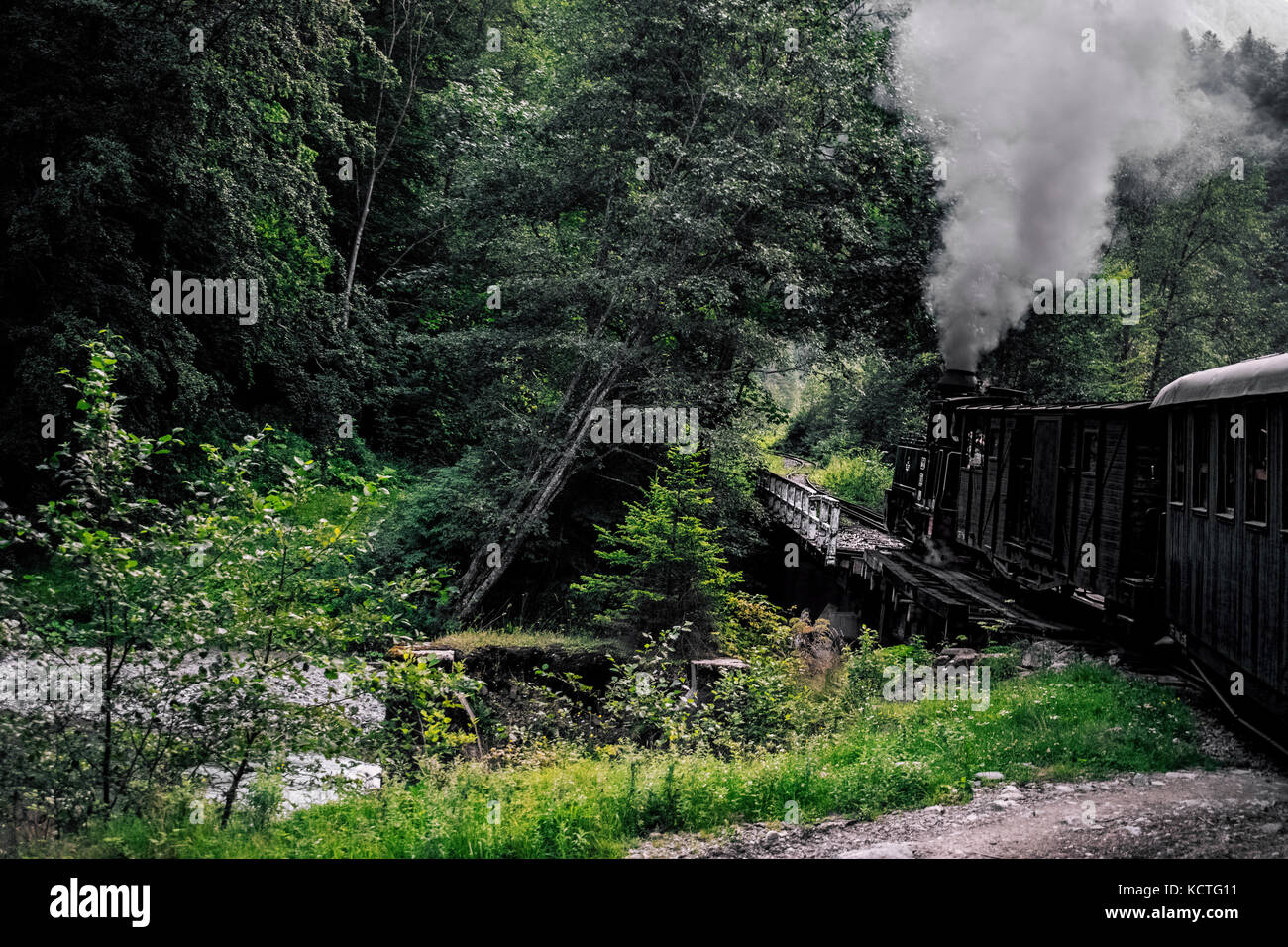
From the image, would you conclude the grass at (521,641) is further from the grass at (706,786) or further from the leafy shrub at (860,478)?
the leafy shrub at (860,478)

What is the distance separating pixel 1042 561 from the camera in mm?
13336

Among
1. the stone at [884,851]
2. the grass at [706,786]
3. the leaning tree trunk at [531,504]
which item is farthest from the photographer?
the leaning tree trunk at [531,504]

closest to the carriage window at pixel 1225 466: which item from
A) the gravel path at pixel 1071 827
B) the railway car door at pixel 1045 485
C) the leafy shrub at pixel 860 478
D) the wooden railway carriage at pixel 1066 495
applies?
the wooden railway carriage at pixel 1066 495

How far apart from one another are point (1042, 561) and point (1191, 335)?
2381 centimetres

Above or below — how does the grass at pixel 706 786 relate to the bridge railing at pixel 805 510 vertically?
below

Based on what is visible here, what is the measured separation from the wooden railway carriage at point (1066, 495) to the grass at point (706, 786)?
74.1 inches

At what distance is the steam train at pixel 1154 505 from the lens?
7465mm

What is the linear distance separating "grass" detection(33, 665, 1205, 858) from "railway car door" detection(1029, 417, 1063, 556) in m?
3.28

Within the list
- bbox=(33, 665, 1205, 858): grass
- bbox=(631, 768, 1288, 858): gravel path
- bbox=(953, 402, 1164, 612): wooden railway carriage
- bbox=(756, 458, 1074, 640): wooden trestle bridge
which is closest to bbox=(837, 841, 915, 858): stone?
bbox=(631, 768, 1288, 858): gravel path

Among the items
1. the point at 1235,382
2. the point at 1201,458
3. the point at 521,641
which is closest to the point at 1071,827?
the point at 1235,382

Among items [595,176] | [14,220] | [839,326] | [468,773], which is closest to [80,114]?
[14,220]

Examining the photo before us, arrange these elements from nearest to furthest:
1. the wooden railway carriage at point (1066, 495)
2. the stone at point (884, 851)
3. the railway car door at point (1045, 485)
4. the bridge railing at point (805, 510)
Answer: the stone at point (884, 851) → the wooden railway carriage at point (1066, 495) → the railway car door at point (1045, 485) → the bridge railing at point (805, 510)

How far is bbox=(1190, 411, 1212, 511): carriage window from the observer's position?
892 centimetres
